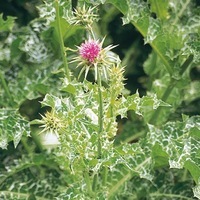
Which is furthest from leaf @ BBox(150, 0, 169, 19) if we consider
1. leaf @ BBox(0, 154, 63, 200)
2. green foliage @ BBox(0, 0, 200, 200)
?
leaf @ BBox(0, 154, 63, 200)

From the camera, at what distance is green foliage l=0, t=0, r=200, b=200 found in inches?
63.2

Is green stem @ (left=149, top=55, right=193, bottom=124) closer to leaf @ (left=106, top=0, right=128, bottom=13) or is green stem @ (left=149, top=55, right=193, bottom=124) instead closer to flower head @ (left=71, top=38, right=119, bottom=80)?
leaf @ (left=106, top=0, right=128, bottom=13)

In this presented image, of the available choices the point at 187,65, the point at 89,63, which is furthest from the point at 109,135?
the point at 187,65

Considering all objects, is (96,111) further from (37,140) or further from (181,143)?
(37,140)

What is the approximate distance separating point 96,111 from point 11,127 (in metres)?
0.26

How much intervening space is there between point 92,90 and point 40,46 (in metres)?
0.63

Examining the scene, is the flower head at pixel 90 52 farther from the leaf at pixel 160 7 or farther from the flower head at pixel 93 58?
the leaf at pixel 160 7

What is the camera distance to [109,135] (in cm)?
164

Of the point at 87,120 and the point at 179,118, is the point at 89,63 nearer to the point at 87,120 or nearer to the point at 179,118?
the point at 87,120

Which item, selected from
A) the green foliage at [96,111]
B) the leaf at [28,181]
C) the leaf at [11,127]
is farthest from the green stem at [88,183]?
the leaf at [28,181]

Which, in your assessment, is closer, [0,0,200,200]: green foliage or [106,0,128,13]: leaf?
[0,0,200,200]: green foliage

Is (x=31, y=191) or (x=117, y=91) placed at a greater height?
(x=117, y=91)

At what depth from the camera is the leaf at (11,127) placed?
5.68 feet

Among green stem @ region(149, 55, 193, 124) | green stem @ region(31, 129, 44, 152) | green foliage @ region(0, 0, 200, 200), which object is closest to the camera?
green foliage @ region(0, 0, 200, 200)
